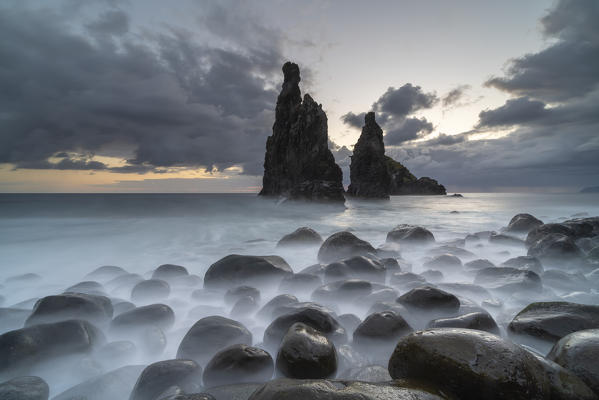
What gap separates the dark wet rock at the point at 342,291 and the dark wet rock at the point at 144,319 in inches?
75.0

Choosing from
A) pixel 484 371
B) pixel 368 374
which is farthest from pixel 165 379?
pixel 484 371

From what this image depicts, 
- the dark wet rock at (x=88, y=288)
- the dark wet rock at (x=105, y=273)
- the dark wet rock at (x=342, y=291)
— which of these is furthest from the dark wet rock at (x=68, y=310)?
the dark wet rock at (x=342, y=291)

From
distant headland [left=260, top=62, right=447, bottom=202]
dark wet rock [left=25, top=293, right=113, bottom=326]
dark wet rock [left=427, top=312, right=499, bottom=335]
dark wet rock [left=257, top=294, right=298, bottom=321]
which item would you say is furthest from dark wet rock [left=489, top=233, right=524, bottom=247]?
distant headland [left=260, top=62, right=447, bottom=202]

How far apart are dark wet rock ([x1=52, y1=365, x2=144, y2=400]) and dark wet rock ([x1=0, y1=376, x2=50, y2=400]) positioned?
0.11m

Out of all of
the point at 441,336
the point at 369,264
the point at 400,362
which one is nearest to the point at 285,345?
the point at 400,362

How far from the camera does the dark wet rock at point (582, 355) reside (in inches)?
69.3

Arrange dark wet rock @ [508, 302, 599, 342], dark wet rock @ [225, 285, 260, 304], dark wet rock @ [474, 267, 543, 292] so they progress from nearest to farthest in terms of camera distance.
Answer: dark wet rock @ [508, 302, 599, 342] → dark wet rock @ [225, 285, 260, 304] → dark wet rock @ [474, 267, 543, 292]

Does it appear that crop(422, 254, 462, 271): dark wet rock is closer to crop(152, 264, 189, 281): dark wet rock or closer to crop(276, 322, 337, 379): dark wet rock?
crop(276, 322, 337, 379): dark wet rock

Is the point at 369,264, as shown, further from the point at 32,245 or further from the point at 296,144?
the point at 296,144

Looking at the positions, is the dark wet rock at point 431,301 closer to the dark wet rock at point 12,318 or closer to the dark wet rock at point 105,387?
the dark wet rock at point 105,387

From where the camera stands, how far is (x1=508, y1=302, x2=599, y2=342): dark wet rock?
257 cm

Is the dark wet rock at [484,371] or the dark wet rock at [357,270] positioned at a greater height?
the dark wet rock at [484,371]

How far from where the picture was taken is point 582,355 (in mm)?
1854

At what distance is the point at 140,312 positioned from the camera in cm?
326
